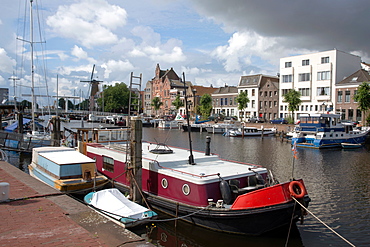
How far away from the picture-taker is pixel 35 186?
1388 centimetres

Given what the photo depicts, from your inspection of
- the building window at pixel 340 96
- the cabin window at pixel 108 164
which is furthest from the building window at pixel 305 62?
the cabin window at pixel 108 164

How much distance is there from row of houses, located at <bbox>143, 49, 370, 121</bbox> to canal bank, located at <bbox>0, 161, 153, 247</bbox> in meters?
40.3

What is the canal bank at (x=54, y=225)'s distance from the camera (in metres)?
7.97

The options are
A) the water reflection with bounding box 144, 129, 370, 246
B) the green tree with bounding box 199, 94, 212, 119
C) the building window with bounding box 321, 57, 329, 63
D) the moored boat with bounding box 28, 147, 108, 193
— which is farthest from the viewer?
the green tree with bounding box 199, 94, 212, 119

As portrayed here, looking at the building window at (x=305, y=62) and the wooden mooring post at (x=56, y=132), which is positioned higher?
the building window at (x=305, y=62)

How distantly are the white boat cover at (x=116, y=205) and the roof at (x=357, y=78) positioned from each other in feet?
194

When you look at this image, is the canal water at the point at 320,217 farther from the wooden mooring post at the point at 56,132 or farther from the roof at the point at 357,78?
the roof at the point at 357,78

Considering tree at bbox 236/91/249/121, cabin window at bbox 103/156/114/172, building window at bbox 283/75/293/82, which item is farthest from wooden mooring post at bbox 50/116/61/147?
building window at bbox 283/75/293/82

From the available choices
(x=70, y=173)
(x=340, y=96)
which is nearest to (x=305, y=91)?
(x=340, y=96)

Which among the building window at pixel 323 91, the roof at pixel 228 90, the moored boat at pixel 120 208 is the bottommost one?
the moored boat at pixel 120 208

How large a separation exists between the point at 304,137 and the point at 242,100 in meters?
33.0

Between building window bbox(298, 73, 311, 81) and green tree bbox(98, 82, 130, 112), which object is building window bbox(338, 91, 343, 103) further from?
green tree bbox(98, 82, 130, 112)

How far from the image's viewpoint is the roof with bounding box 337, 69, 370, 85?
58.4 m

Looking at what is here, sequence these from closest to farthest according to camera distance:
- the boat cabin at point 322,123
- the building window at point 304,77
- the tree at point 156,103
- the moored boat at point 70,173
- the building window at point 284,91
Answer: the moored boat at point 70,173
the boat cabin at point 322,123
the building window at point 304,77
the building window at point 284,91
the tree at point 156,103
